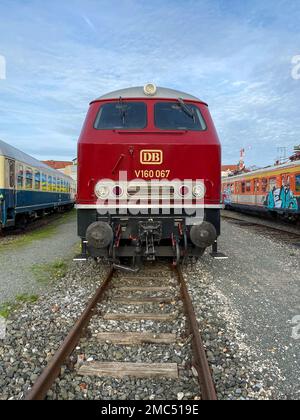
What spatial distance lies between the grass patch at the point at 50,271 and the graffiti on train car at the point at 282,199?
10.6 metres

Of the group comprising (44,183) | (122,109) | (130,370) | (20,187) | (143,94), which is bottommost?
(130,370)

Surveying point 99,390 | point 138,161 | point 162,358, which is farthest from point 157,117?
point 99,390

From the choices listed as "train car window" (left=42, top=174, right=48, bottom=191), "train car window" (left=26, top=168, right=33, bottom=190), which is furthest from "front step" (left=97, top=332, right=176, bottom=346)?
"train car window" (left=42, top=174, right=48, bottom=191)

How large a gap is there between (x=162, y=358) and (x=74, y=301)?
198 centimetres

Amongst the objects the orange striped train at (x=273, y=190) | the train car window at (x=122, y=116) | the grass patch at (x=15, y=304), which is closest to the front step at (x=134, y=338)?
the grass patch at (x=15, y=304)

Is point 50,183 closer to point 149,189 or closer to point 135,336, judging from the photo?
point 149,189

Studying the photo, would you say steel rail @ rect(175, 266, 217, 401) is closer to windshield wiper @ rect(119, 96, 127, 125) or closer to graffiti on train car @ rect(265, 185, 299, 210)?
windshield wiper @ rect(119, 96, 127, 125)

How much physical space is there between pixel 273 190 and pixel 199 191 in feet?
43.1

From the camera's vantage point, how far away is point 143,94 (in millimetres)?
6305

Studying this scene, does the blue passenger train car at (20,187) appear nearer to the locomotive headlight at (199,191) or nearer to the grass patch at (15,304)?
the grass patch at (15,304)

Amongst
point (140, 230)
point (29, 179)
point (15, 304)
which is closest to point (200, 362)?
point (140, 230)

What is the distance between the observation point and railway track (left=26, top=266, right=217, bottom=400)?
124 inches

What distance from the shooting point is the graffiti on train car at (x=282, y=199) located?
15023mm

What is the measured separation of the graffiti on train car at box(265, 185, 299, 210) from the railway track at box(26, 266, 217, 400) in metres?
10.8
